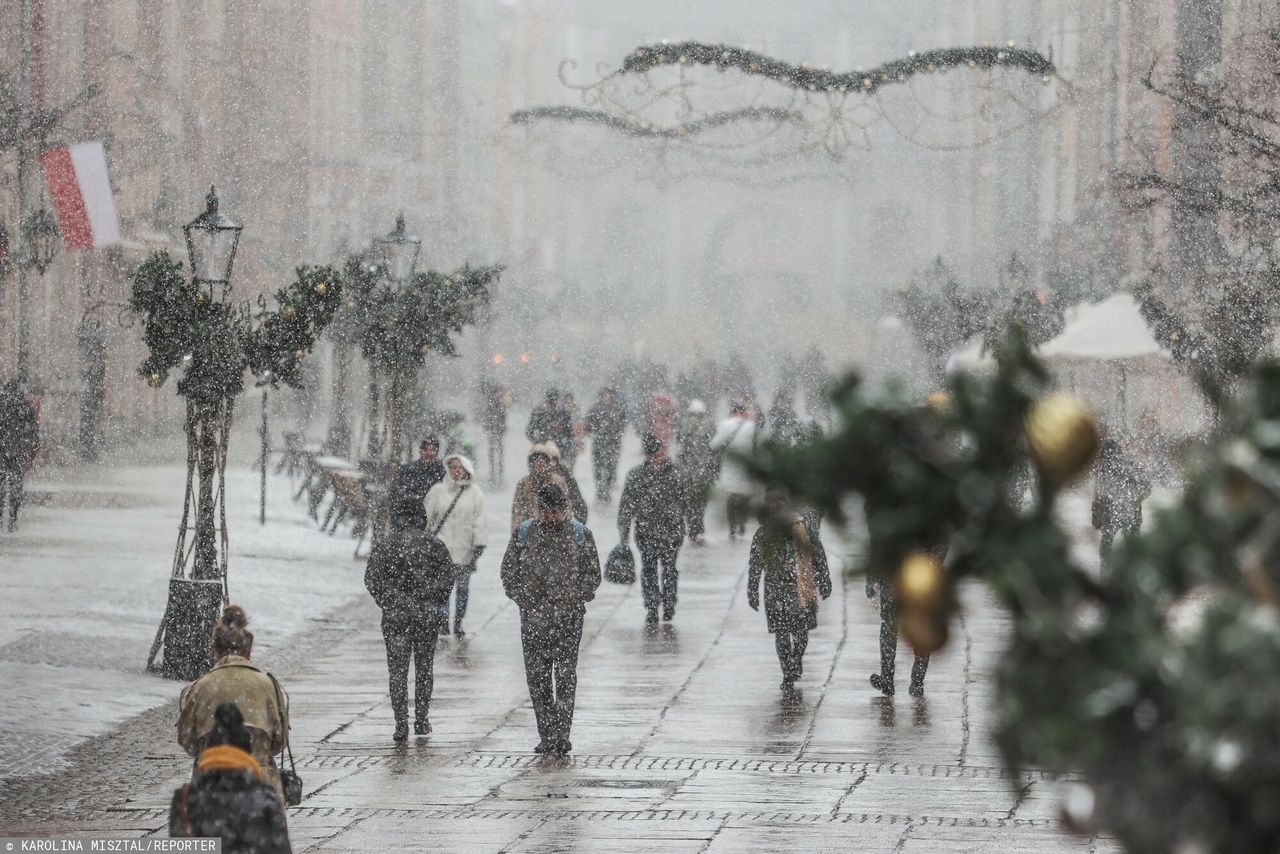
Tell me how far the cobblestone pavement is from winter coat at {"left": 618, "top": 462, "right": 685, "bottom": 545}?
1050mm

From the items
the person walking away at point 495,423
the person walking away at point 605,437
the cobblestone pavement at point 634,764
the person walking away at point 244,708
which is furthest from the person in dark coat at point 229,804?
the person walking away at point 495,423

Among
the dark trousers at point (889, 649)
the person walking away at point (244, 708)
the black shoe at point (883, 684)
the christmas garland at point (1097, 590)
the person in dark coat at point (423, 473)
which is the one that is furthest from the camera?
the person in dark coat at point (423, 473)

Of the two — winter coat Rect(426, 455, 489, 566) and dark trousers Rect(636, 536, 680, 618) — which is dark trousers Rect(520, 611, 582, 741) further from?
dark trousers Rect(636, 536, 680, 618)

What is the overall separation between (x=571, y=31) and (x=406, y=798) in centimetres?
8402

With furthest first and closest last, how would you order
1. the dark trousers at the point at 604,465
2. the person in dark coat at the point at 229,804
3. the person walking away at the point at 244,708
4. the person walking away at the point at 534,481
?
the dark trousers at the point at 604,465 → the person walking away at the point at 534,481 → the person walking away at the point at 244,708 → the person in dark coat at the point at 229,804

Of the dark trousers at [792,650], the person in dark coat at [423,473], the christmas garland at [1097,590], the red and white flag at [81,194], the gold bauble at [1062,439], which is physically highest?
the red and white flag at [81,194]

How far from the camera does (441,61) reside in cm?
7119

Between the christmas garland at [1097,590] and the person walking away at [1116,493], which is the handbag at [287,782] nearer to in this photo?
the christmas garland at [1097,590]

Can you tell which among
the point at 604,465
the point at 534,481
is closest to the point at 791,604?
the point at 534,481

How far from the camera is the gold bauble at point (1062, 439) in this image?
9.57ft

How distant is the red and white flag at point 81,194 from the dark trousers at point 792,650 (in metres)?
17.7

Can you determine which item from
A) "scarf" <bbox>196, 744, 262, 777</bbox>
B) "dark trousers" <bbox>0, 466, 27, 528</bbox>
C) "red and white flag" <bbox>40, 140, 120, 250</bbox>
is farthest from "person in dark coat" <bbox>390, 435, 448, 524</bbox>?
"red and white flag" <bbox>40, 140, 120, 250</bbox>

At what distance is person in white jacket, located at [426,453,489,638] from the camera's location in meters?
15.5

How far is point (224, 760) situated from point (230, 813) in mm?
156
